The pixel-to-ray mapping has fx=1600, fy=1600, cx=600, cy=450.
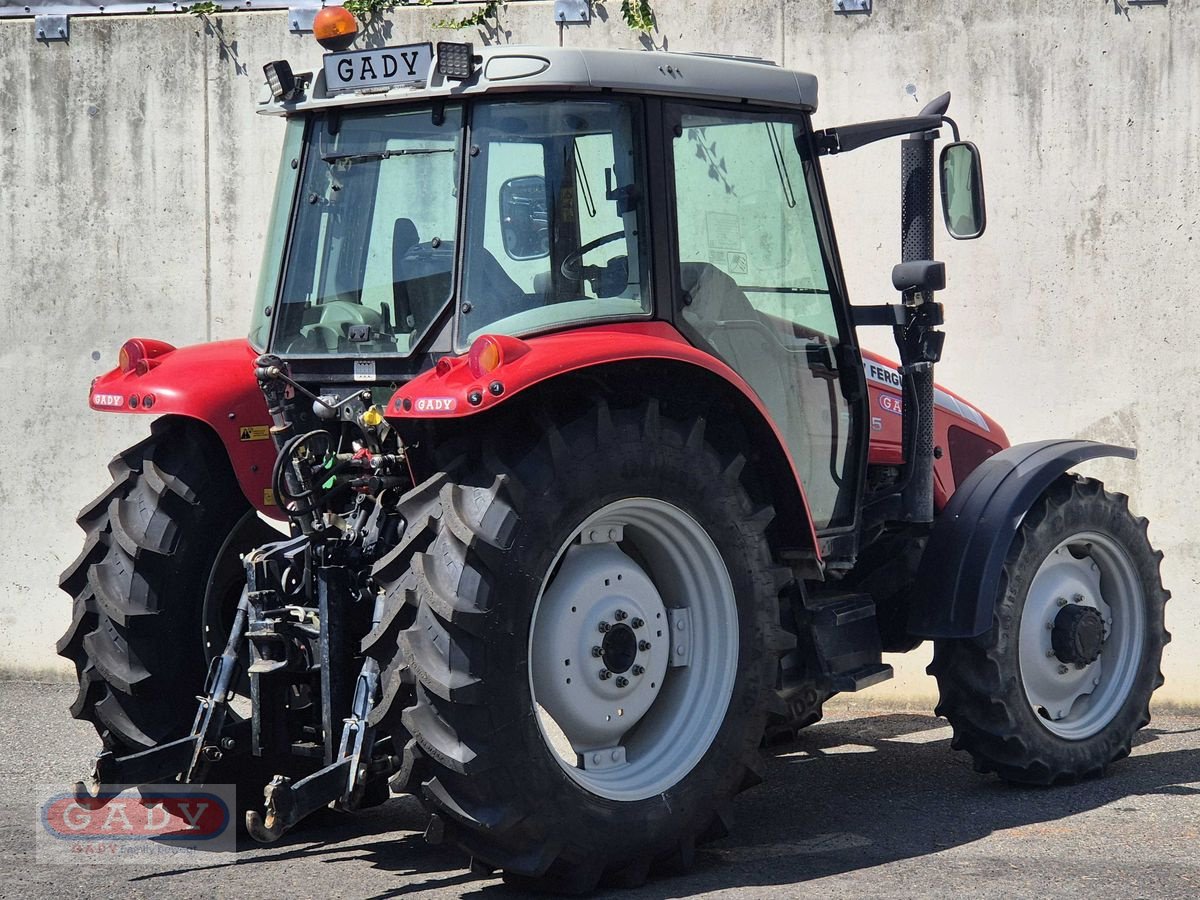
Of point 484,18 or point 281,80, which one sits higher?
point 484,18

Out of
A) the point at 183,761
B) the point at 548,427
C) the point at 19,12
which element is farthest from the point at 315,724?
the point at 19,12

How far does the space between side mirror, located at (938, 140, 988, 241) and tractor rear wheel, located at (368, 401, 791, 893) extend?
4.06 feet

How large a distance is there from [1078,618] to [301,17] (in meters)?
4.66

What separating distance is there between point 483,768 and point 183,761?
3.58 feet

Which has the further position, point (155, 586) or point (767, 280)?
point (767, 280)

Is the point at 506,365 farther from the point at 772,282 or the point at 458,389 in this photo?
the point at 772,282

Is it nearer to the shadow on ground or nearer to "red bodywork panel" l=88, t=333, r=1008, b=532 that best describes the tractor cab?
"red bodywork panel" l=88, t=333, r=1008, b=532

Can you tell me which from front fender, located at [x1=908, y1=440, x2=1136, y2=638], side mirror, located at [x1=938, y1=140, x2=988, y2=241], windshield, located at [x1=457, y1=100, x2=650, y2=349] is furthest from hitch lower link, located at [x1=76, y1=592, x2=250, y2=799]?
side mirror, located at [x1=938, y1=140, x2=988, y2=241]

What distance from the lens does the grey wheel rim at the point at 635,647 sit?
14.9 feet

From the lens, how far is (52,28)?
316 inches

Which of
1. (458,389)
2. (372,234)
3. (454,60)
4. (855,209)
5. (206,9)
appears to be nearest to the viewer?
(458,389)

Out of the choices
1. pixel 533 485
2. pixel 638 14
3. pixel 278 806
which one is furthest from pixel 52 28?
pixel 278 806

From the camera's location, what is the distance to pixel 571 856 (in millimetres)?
4371

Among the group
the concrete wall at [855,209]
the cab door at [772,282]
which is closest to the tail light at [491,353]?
the cab door at [772,282]
